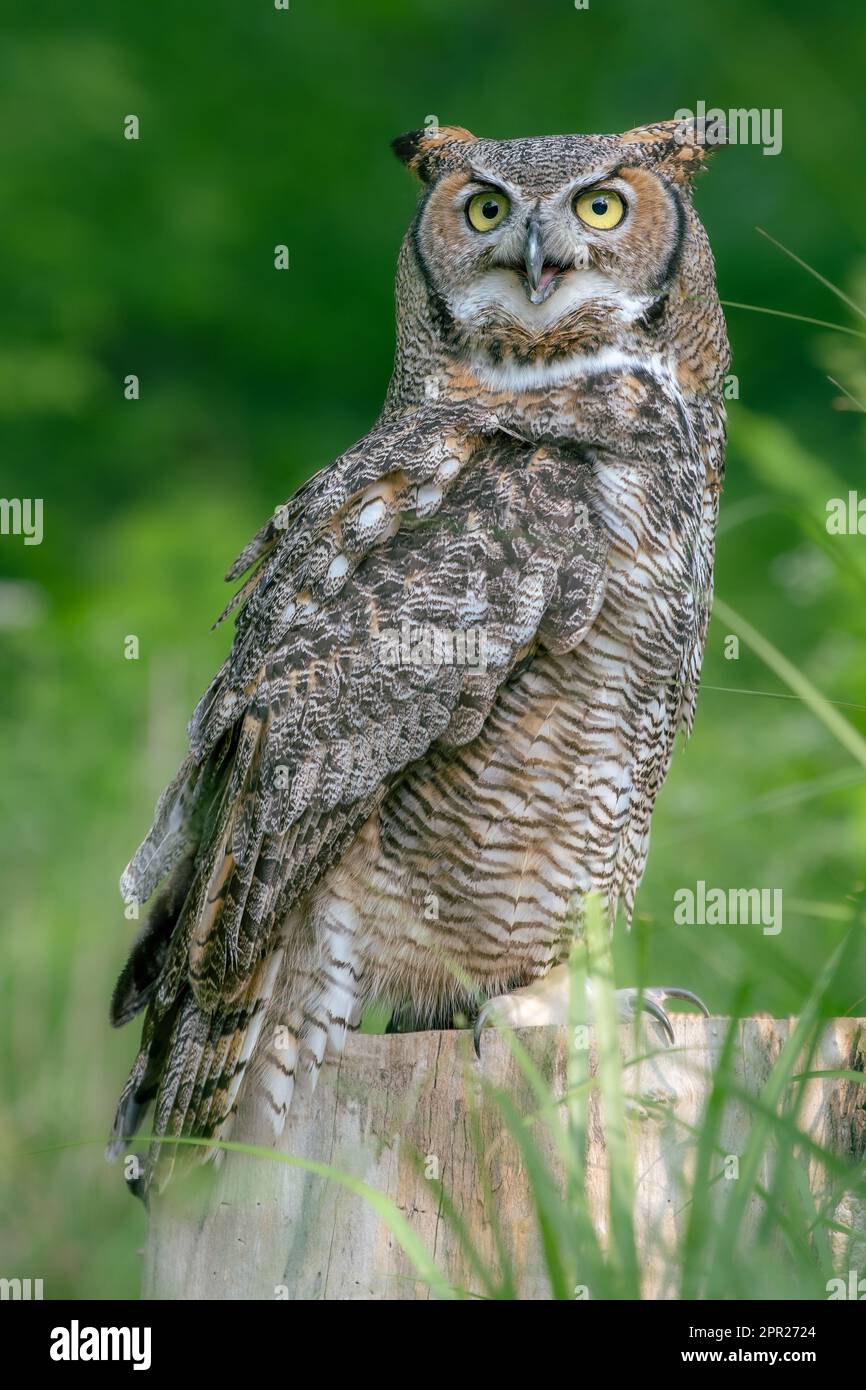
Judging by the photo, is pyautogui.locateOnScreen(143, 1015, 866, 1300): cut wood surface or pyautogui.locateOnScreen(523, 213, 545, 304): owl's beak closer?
pyautogui.locateOnScreen(143, 1015, 866, 1300): cut wood surface

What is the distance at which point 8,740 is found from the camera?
6.00 meters

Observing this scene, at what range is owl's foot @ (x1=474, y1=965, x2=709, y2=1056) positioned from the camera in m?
2.64

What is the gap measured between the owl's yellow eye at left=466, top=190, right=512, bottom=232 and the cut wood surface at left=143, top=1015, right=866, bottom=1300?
143 cm

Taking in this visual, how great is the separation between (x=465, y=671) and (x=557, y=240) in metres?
0.77

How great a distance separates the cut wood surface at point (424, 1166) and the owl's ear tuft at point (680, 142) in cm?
158

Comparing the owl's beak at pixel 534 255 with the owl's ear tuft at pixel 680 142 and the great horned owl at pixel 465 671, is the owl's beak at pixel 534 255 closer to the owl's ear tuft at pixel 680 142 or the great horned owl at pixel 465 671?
the great horned owl at pixel 465 671

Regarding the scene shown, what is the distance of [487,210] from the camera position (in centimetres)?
292

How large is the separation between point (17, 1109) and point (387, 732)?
234cm
